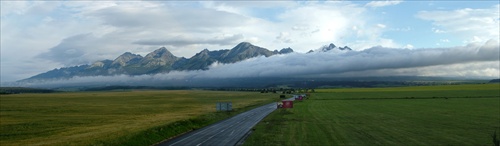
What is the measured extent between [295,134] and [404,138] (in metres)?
11.3

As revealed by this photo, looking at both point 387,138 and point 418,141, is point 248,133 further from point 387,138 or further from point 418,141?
point 418,141

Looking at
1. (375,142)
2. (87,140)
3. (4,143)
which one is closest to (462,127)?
(375,142)

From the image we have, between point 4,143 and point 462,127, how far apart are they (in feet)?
169

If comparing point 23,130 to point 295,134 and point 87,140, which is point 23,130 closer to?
point 87,140

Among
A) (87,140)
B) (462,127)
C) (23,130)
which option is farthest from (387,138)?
(23,130)

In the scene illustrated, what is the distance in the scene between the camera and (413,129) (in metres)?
50.1

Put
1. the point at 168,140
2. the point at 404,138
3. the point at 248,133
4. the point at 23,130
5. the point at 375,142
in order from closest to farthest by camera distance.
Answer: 1. the point at 375,142
2. the point at 404,138
3. the point at 168,140
4. the point at 248,133
5. the point at 23,130

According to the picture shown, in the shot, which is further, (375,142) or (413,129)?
(413,129)

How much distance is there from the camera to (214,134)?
4897cm

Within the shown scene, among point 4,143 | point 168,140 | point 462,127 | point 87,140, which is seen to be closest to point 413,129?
point 462,127

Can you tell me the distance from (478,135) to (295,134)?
61.1ft

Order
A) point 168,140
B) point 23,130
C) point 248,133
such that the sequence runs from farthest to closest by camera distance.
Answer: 1. point 23,130
2. point 248,133
3. point 168,140

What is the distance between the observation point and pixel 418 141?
39.1 metres

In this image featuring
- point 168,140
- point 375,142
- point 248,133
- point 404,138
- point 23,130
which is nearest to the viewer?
point 375,142
